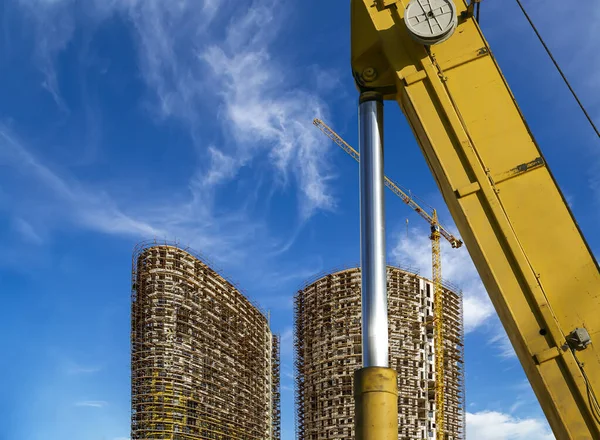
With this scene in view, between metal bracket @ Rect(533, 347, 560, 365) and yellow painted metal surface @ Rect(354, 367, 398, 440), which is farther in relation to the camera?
metal bracket @ Rect(533, 347, 560, 365)

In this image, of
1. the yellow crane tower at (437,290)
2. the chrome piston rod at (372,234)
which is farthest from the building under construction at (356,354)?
the chrome piston rod at (372,234)

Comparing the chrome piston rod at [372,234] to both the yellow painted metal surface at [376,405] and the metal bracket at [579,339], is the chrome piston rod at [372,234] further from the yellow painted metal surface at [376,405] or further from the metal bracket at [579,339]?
the metal bracket at [579,339]

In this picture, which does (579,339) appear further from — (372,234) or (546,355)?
(372,234)

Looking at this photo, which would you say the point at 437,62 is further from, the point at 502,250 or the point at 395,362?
the point at 395,362

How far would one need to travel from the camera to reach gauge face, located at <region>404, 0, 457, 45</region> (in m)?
6.67

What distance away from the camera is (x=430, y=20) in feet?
22.1

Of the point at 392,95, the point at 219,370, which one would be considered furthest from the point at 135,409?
the point at 392,95

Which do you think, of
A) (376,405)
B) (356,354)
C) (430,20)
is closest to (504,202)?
(430,20)

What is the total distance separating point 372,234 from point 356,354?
200 feet

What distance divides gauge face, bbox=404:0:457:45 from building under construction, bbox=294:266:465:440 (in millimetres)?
58451

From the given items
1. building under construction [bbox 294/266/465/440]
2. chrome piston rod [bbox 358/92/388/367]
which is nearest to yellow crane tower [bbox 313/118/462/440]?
building under construction [bbox 294/266/465/440]

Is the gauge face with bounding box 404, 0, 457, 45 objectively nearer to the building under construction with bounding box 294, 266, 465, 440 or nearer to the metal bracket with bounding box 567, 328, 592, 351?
the metal bracket with bounding box 567, 328, 592, 351

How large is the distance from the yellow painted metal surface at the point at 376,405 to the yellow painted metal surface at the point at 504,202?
130cm

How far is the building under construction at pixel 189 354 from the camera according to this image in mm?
Answer: 49688
